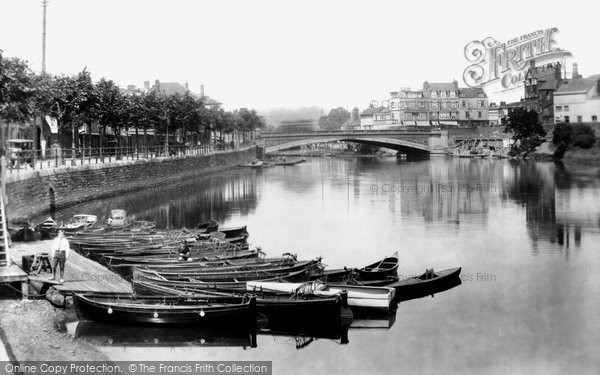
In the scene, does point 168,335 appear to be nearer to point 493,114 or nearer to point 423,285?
point 423,285

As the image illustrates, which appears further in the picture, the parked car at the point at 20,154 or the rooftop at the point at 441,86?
the rooftop at the point at 441,86

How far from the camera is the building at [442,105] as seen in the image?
169500 millimetres

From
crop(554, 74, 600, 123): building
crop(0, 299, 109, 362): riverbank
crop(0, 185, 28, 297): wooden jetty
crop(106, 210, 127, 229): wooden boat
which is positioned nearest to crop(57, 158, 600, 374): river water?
crop(0, 299, 109, 362): riverbank

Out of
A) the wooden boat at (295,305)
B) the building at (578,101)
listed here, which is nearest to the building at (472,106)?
the building at (578,101)

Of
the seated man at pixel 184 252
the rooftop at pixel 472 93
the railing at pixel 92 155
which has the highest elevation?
the rooftop at pixel 472 93

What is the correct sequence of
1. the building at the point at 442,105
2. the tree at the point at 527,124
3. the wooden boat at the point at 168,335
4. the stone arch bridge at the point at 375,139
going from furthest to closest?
the building at the point at 442,105, the stone arch bridge at the point at 375,139, the tree at the point at 527,124, the wooden boat at the point at 168,335

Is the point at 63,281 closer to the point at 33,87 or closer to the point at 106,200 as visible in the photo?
the point at 33,87

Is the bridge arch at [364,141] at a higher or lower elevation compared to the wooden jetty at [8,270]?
higher

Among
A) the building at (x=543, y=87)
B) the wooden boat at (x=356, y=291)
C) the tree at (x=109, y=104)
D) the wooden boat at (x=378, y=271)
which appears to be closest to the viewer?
the wooden boat at (x=356, y=291)

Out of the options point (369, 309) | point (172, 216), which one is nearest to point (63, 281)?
point (369, 309)

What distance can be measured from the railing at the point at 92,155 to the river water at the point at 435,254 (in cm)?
421

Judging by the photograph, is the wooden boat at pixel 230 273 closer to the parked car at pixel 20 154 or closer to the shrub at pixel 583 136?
the parked car at pixel 20 154

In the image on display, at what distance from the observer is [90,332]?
2064cm

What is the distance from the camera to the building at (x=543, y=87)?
12656 cm
